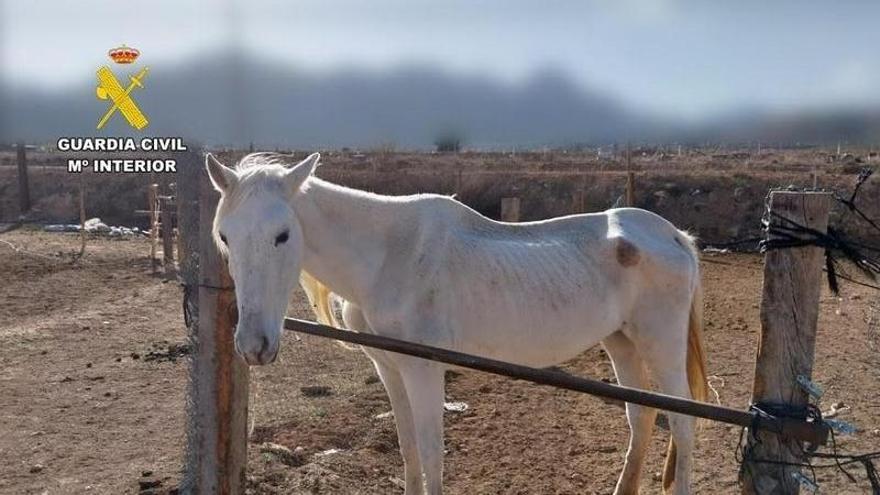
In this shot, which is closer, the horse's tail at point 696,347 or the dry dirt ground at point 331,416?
the horse's tail at point 696,347

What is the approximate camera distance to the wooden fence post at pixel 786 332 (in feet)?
7.12

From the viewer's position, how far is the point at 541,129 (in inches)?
263

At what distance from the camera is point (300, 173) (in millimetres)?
2816

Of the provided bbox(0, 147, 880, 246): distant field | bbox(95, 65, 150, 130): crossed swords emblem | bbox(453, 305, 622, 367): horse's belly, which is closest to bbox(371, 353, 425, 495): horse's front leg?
bbox(453, 305, 622, 367): horse's belly

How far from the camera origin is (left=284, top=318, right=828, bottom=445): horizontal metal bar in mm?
2145

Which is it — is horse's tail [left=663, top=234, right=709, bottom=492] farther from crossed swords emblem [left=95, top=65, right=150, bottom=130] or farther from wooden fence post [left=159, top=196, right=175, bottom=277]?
crossed swords emblem [left=95, top=65, right=150, bottom=130]

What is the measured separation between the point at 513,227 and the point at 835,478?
2.45m

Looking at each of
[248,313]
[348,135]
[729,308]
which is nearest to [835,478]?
[248,313]

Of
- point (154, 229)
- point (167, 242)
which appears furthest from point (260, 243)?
point (154, 229)

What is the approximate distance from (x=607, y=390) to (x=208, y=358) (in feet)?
5.23

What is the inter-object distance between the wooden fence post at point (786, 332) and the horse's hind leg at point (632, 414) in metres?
1.58

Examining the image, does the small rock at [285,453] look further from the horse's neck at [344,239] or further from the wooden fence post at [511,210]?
the wooden fence post at [511,210]

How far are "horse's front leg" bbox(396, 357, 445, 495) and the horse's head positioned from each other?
28.6 inches

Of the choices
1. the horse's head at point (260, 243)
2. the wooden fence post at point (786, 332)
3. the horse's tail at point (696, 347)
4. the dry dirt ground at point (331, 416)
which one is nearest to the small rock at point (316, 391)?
the dry dirt ground at point (331, 416)
